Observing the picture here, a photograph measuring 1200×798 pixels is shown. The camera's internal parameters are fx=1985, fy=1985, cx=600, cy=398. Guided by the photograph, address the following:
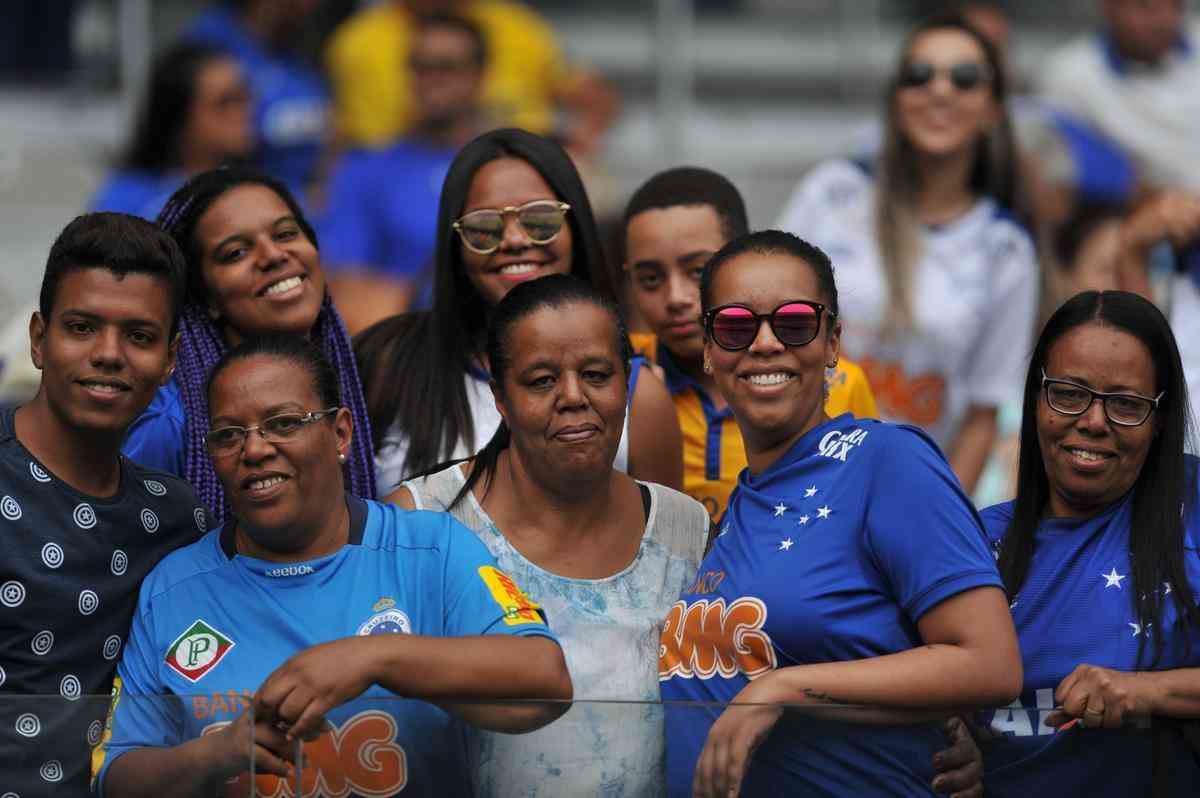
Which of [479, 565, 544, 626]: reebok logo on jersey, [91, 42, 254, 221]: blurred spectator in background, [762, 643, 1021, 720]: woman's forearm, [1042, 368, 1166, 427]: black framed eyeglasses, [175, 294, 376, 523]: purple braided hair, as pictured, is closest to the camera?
[762, 643, 1021, 720]: woman's forearm

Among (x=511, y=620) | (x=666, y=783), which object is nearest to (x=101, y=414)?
(x=511, y=620)

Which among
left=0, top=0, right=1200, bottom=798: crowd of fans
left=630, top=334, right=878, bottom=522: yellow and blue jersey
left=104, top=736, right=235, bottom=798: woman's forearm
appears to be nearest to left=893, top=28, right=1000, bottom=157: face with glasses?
left=0, top=0, right=1200, bottom=798: crowd of fans

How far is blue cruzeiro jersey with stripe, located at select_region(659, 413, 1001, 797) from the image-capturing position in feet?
10.3

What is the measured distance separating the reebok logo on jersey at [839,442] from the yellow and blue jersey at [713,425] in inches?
30.1

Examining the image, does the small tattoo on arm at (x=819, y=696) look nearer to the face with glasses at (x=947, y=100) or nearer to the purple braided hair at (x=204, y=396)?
the purple braided hair at (x=204, y=396)

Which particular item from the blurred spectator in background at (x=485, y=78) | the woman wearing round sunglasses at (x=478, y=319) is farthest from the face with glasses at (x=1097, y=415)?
the blurred spectator in background at (x=485, y=78)

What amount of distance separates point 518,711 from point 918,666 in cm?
64

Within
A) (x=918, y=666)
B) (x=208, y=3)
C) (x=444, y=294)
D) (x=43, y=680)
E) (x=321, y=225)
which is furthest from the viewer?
(x=208, y=3)

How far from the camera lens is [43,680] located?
335 cm

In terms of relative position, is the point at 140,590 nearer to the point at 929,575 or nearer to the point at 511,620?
the point at 511,620

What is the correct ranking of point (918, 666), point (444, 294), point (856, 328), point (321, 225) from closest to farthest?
point (918, 666) < point (444, 294) < point (856, 328) < point (321, 225)

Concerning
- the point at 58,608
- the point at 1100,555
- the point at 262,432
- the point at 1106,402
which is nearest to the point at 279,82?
the point at 262,432

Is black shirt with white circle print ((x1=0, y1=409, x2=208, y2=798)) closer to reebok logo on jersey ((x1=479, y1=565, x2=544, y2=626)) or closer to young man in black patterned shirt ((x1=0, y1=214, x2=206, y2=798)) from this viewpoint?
young man in black patterned shirt ((x1=0, y1=214, x2=206, y2=798))

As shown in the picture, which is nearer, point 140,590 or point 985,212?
point 140,590
